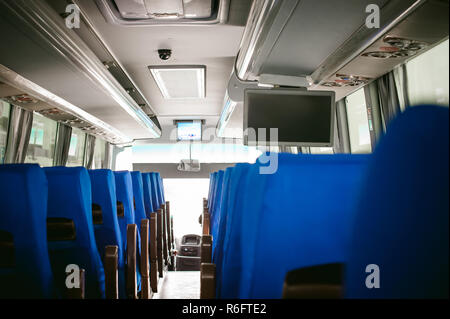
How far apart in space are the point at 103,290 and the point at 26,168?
1215mm

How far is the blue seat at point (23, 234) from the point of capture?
1137mm

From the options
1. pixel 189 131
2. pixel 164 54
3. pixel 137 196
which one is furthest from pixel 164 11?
pixel 189 131

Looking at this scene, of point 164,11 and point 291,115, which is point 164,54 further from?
point 291,115

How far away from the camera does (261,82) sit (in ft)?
14.4

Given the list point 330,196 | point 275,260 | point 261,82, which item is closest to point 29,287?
point 275,260

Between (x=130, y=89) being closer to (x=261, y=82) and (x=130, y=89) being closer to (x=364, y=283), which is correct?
(x=261, y=82)

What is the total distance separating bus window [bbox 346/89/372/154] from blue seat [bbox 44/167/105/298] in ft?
12.8

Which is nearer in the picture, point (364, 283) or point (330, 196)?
point (364, 283)

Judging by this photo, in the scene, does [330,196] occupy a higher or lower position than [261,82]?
lower

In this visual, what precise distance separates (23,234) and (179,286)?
11.3ft

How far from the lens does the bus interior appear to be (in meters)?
0.46

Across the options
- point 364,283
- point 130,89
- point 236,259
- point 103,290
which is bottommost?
point 103,290

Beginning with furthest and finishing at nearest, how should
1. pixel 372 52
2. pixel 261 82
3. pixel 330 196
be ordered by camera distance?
pixel 261 82, pixel 372 52, pixel 330 196

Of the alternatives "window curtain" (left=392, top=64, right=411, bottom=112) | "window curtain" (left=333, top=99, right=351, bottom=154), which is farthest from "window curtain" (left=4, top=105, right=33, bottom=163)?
"window curtain" (left=392, top=64, right=411, bottom=112)
